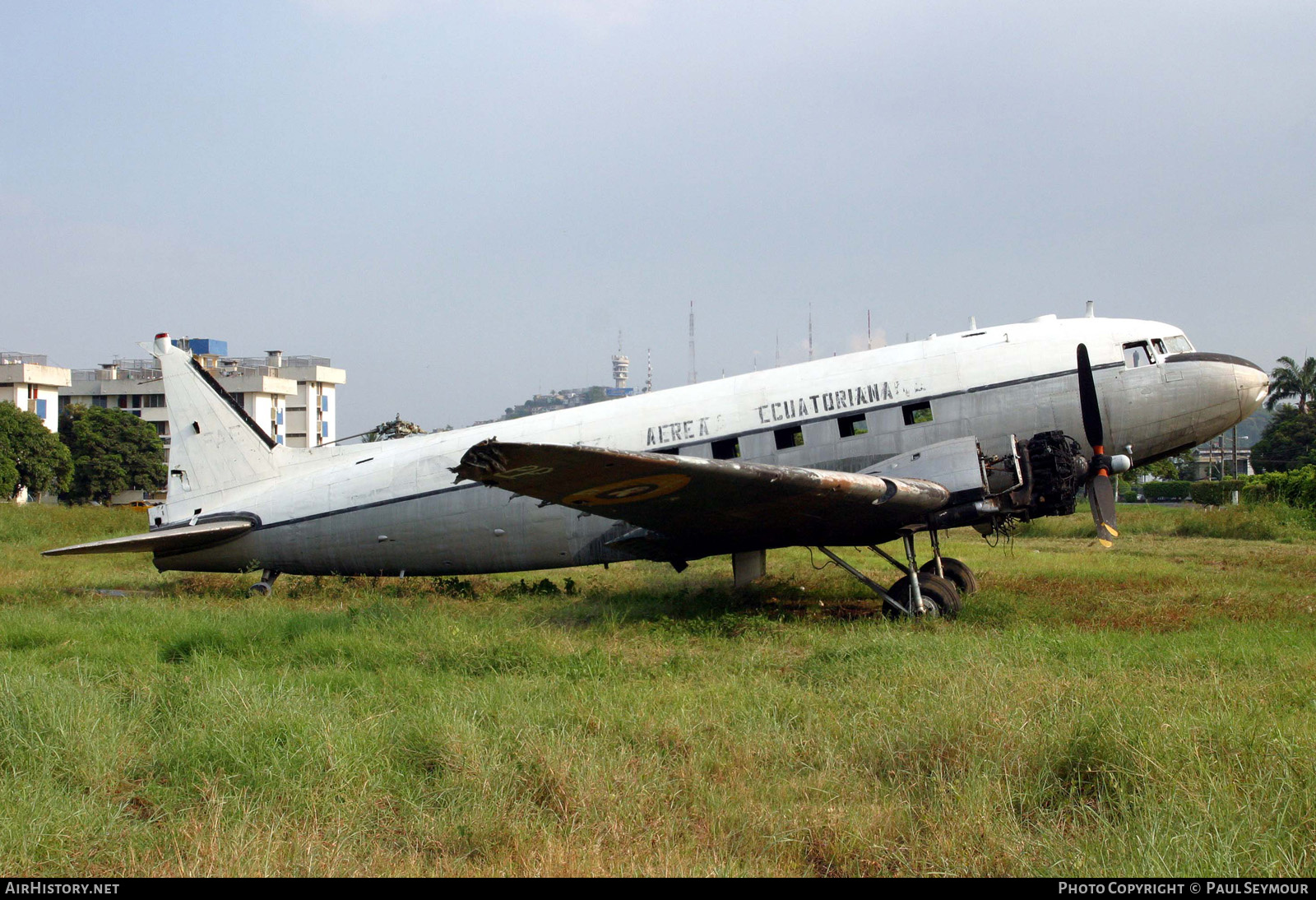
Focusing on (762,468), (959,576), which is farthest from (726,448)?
(959,576)

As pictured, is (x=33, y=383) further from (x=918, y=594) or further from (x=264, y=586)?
(x=918, y=594)

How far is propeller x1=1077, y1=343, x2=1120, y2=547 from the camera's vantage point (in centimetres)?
1139

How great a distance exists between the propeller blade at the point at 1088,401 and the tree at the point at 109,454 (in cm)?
7725

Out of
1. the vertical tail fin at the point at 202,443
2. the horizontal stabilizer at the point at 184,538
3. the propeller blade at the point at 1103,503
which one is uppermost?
the vertical tail fin at the point at 202,443

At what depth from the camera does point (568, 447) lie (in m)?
8.16

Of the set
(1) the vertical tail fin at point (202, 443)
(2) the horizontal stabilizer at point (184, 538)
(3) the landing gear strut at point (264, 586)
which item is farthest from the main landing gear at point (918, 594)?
(1) the vertical tail fin at point (202, 443)

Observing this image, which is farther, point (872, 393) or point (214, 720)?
point (872, 393)

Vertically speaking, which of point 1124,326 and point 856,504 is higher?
point 1124,326

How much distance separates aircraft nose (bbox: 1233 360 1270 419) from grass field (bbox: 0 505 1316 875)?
9.98 feet

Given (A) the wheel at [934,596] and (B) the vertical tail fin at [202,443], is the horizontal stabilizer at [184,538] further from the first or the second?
(A) the wheel at [934,596]

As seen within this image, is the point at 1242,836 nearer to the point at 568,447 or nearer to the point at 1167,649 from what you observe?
the point at 1167,649

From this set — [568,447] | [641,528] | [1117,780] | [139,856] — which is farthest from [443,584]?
[1117,780]

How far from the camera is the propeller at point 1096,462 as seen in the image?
11391mm
